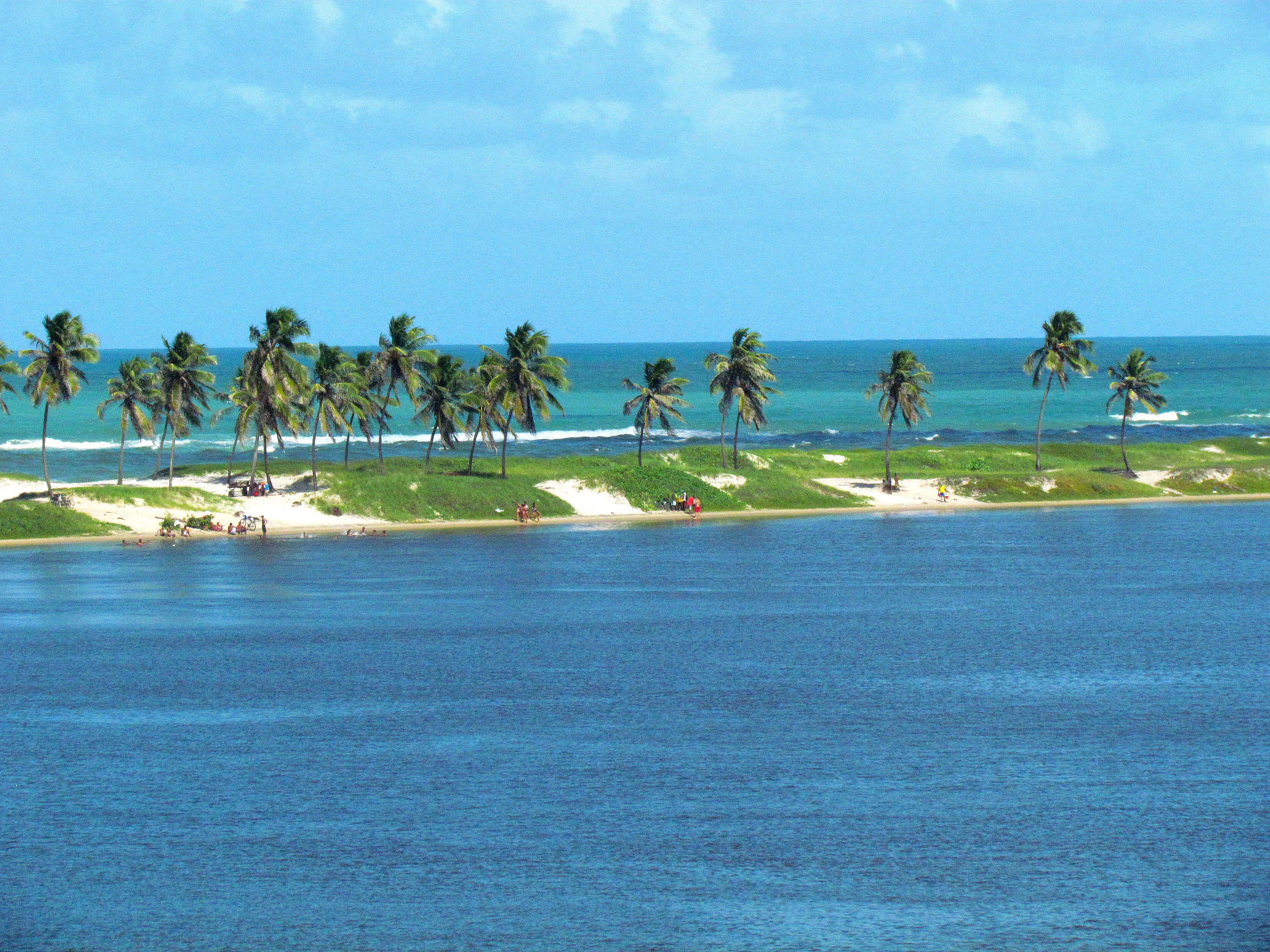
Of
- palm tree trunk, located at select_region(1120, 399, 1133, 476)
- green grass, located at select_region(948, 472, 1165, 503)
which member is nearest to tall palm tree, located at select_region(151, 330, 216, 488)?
green grass, located at select_region(948, 472, 1165, 503)

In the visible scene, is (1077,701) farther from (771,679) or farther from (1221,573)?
(1221,573)

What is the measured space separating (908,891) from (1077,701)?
16.8 m

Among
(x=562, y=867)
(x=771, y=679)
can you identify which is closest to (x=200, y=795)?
(x=562, y=867)

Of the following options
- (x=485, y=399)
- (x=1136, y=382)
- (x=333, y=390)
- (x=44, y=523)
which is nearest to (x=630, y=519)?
(x=485, y=399)

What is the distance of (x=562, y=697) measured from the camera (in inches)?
1639

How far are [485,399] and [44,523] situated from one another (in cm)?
2976

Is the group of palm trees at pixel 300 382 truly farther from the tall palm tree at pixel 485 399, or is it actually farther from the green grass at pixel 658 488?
the green grass at pixel 658 488

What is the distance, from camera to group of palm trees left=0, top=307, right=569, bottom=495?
86.6m

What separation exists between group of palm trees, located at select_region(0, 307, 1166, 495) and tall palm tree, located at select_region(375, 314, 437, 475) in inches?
3.5

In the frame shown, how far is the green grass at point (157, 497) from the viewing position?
90.4m

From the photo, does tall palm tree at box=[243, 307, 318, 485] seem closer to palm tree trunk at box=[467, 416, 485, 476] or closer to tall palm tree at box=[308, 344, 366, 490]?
tall palm tree at box=[308, 344, 366, 490]

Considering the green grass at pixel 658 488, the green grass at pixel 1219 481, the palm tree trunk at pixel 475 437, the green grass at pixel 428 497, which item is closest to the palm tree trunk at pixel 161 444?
the green grass at pixel 428 497

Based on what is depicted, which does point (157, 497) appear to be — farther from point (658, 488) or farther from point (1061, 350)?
point (1061, 350)

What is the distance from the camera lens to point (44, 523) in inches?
3386
